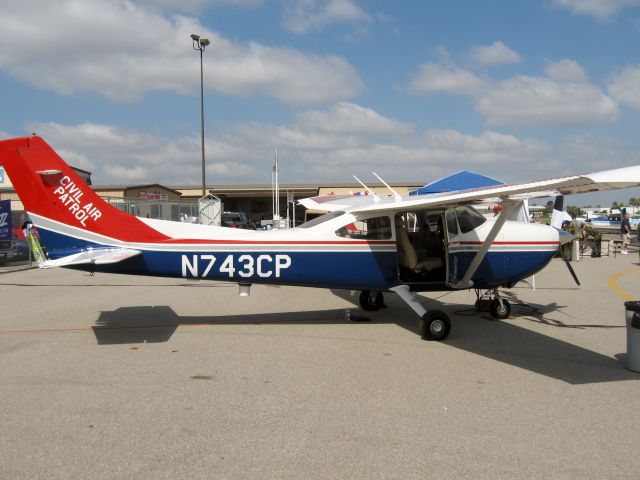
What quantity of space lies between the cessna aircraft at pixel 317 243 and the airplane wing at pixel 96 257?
0.01m

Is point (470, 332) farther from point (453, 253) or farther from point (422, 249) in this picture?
point (422, 249)

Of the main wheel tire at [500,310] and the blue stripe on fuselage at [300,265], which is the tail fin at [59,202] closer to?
the blue stripe on fuselage at [300,265]

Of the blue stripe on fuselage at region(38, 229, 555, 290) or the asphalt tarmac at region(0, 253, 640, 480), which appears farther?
the blue stripe on fuselage at region(38, 229, 555, 290)

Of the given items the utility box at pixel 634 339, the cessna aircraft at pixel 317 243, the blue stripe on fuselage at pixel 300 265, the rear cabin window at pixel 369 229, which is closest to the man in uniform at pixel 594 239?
the cessna aircraft at pixel 317 243

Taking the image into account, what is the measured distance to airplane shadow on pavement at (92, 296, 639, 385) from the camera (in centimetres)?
581

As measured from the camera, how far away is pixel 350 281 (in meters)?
7.70

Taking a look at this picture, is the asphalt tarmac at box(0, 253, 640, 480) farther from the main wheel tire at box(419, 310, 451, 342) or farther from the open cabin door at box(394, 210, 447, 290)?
the open cabin door at box(394, 210, 447, 290)

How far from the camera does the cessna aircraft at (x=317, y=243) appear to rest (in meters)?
6.93

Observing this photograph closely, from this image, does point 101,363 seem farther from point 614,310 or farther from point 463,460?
point 614,310

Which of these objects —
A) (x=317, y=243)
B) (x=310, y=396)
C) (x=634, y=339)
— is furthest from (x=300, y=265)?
(x=634, y=339)

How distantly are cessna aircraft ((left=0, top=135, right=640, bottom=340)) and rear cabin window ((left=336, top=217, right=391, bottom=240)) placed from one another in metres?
0.02

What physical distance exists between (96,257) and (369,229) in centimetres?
385

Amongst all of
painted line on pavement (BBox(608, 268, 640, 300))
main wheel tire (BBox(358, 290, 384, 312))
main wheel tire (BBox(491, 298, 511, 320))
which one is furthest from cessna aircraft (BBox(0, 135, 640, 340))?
painted line on pavement (BBox(608, 268, 640, 300))

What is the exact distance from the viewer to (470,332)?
7.62 metres
